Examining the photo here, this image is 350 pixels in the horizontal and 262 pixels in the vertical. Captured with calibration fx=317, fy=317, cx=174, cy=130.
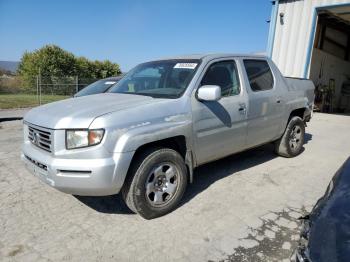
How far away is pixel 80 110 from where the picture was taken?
3.38 metres

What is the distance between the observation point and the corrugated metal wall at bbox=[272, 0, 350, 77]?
12289mm

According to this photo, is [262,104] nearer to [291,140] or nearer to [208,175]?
[208,175]

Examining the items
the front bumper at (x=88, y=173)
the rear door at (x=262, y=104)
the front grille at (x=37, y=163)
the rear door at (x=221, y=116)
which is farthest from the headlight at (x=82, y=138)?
the rear door at (x=262, y=104)

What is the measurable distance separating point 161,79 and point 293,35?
33.5ft

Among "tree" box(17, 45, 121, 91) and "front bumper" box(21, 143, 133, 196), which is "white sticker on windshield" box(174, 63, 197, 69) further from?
"tree" box(17, 45, 121, 91)

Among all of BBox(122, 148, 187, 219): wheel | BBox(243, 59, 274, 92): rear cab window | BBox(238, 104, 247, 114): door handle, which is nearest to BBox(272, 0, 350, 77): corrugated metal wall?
BBox(243, 59, 274, 92): rear cab window

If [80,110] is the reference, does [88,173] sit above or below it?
below

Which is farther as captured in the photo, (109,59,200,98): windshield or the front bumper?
(109,59,200,98): windshield

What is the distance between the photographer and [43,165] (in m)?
3.30

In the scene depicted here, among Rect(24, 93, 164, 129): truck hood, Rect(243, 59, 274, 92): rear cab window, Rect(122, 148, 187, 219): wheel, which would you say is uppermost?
Rect(243, 59, 274, 92): rear cab window

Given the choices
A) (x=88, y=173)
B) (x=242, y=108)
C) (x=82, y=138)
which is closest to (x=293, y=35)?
(x=242, y=108)

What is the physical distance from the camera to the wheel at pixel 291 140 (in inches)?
231

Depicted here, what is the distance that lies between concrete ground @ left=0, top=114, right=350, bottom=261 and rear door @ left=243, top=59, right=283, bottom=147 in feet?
2.11

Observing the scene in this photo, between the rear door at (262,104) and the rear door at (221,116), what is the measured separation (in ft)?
0.71
